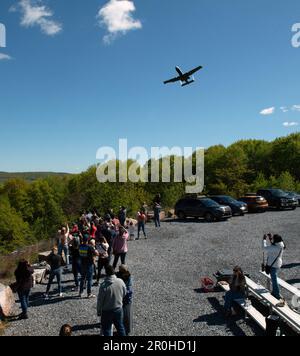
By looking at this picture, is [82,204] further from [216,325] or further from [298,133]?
[216,325]

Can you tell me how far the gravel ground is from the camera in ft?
31.0

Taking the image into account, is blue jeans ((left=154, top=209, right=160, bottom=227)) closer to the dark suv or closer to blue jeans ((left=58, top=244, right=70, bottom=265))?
the dark suv

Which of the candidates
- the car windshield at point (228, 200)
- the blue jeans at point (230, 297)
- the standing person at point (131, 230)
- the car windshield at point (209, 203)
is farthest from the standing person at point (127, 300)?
the car windshield at point (228, 200)

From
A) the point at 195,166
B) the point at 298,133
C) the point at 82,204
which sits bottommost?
the point at 82,204

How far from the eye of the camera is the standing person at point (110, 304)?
24.7 feet

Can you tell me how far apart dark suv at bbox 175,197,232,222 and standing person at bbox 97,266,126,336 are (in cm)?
1992

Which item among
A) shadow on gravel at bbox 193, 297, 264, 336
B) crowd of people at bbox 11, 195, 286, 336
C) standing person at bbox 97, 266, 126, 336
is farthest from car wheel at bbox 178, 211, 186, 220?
standing person at bbox 97, 266, 126, 336

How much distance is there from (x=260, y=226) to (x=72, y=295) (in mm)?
15397

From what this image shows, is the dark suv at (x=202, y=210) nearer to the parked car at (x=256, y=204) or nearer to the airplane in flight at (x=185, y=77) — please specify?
the parked car at (x=256, y=204)

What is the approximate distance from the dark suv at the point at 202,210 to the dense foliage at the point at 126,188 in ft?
18.6

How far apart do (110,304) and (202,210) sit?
68.2 feet

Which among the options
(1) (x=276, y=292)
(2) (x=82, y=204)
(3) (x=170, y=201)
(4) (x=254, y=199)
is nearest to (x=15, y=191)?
(2) (x=82, y=204)

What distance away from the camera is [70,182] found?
102562 mm

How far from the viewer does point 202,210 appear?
27781mm
